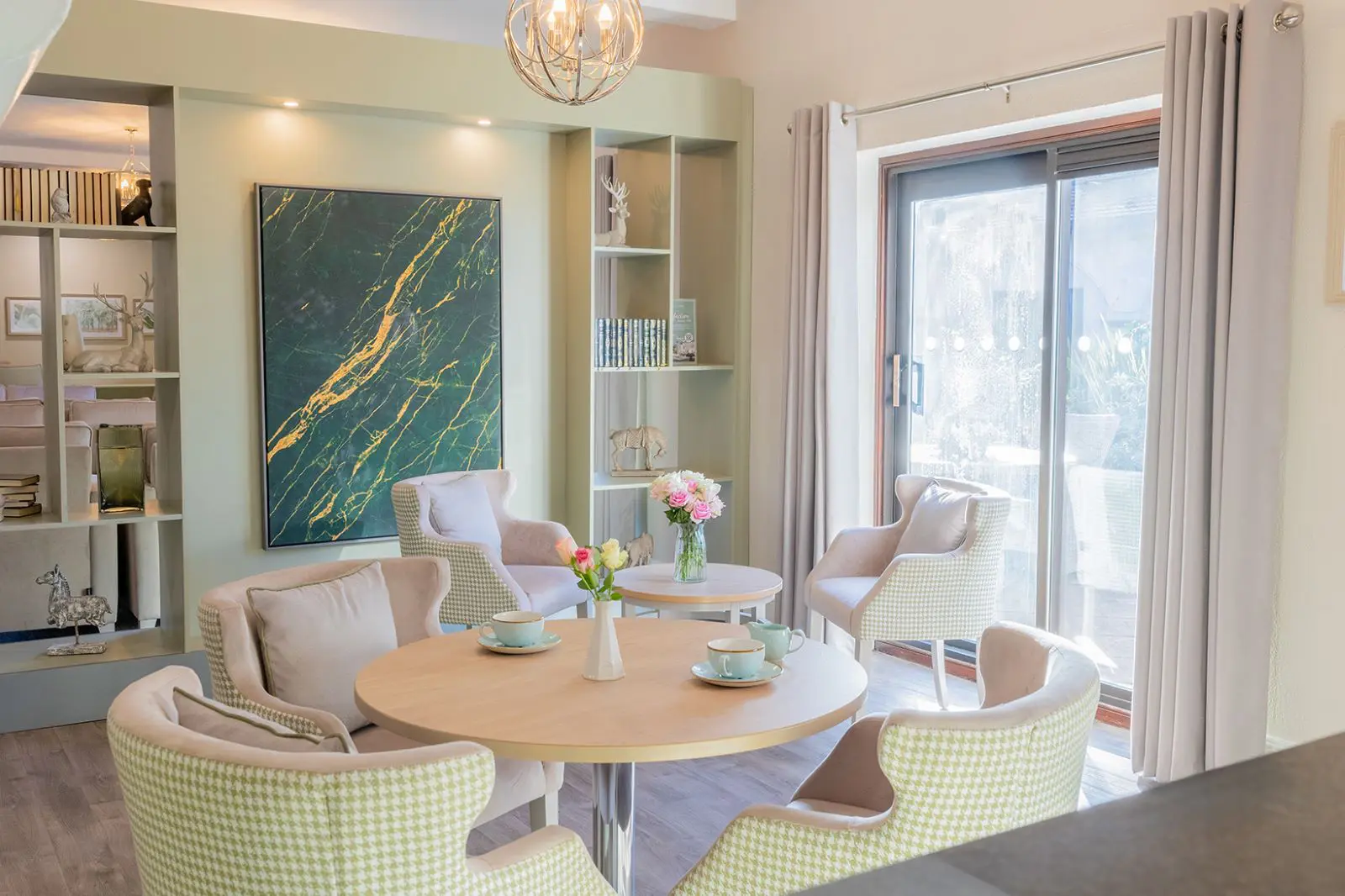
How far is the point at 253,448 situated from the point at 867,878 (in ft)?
16.2

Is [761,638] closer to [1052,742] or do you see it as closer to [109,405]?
[1052,742]

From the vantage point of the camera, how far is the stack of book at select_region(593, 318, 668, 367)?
5.53 m

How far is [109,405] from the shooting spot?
6.95 metres

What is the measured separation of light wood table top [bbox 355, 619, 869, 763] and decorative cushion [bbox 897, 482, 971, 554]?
5.27 feet

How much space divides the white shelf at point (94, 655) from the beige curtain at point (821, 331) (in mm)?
2607

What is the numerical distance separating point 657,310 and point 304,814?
4.32 metres

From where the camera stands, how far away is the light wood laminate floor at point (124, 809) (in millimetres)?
3164

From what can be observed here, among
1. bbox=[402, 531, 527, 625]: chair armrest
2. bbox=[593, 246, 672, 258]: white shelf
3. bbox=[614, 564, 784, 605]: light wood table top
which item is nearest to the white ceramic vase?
bbox=[614, 564, 784, 605]: light wood table top

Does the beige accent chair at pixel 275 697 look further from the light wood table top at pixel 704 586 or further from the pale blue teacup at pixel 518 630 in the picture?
the light wood table top at pixel 704 586

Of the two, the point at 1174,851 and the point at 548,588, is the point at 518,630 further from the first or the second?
the point at 1174,851

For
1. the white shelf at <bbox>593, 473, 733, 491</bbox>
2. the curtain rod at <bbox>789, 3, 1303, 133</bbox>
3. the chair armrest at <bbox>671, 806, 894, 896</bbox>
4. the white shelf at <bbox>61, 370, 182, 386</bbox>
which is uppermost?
the curtain rod at <bbox>789, 3, 1303, 133</bbox>

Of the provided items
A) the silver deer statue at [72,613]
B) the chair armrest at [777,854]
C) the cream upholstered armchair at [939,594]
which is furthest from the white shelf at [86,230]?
the chair armrest at [777,854]

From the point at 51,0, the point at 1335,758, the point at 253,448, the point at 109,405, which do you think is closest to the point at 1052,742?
the point at 1335,758

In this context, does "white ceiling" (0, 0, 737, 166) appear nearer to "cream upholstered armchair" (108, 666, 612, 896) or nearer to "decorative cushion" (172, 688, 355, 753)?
"decorative cushion" (172, 688, 355, 753)
